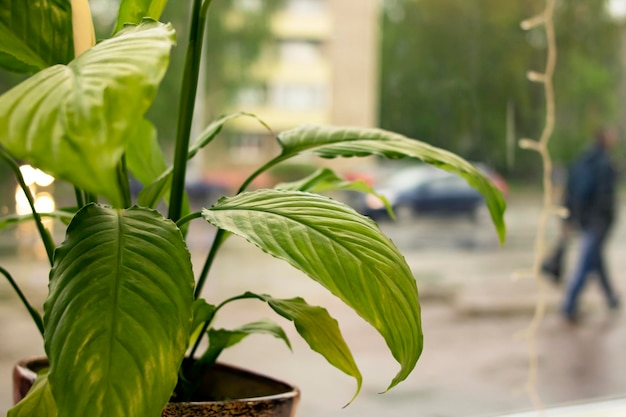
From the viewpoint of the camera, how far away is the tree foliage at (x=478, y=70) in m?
2.01

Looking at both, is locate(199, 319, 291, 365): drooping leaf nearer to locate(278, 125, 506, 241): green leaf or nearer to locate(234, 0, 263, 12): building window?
locate(278, 125, 506, 241): green leaf

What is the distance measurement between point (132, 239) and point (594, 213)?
1.74 meters

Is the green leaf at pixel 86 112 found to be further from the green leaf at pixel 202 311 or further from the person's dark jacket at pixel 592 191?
the person's dark jacket at pixel 592 191

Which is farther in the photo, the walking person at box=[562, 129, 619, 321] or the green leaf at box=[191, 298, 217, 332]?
the walking person at box=[562, 129, 619, 321]

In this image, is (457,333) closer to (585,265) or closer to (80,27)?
(585,265)

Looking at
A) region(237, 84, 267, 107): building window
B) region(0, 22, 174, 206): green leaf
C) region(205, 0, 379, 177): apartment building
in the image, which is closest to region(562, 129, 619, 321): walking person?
region(205, 0, 379, 177): apartment building

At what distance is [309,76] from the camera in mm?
1890

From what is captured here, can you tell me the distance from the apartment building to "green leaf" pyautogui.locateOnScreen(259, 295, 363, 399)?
2.78 ft

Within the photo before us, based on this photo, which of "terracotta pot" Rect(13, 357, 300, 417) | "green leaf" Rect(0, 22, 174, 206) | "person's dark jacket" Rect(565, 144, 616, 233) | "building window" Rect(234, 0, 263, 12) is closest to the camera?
"green leaf" Rect(0, 22, 174, 206)

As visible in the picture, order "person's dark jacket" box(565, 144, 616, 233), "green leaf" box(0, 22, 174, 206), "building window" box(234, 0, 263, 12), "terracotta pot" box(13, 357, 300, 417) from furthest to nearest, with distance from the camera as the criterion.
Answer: "person's dark jacket" box(565, 144, 616, 233) → "building window" box(234, 0, 263, 12) → "terracotta pot" box(13, 357, 300, 417) → "green leaf" box(0, 22, 174, 206)

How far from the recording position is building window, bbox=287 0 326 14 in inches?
72.7

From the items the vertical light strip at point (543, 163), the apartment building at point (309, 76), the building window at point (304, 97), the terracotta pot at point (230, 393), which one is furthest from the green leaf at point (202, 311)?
the vertical light strip at point (543, 163)

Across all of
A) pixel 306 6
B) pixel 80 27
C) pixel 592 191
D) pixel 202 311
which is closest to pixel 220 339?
pixel 202 311

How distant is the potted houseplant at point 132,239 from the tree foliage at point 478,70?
93 centimetres
